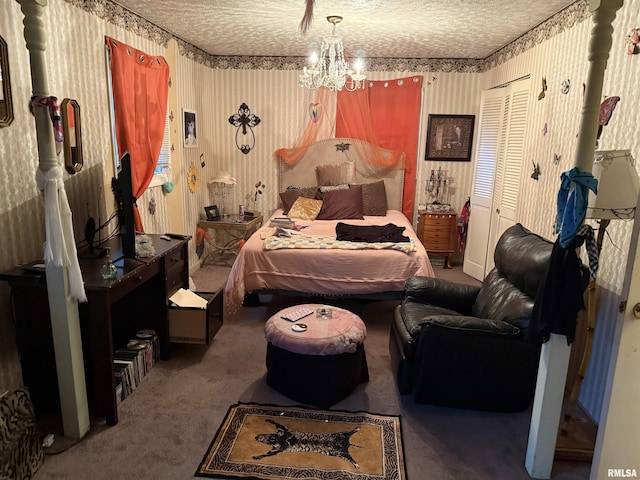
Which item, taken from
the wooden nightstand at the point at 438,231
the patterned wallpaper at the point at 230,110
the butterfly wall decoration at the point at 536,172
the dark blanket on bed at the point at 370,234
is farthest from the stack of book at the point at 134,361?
the wooden nightstand at the point at 438,231

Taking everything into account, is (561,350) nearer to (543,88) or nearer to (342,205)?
(543,88)

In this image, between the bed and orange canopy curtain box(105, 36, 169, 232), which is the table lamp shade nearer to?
the bed

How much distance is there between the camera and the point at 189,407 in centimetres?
270

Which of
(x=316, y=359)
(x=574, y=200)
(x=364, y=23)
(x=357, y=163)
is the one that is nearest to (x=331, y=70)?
(x=364, y=23)

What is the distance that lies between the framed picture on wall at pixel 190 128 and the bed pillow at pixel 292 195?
124 centimetres

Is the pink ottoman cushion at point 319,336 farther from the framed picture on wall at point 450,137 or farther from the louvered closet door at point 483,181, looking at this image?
the framed picture on wall at point 450,137

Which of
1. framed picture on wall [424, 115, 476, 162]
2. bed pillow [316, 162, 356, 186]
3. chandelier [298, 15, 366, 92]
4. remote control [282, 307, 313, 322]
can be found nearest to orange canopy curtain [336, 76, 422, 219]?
framed picture on wall [424, 115, 476, 162]

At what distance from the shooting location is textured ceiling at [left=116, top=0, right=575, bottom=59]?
3.43 m

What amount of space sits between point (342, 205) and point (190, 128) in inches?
79.1

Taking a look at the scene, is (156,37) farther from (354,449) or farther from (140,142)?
(354,449)

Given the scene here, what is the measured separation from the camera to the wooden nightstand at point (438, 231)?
5.57m

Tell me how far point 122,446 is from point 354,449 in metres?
1.22

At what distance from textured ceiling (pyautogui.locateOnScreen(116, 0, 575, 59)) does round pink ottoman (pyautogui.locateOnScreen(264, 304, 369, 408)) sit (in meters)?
2.42

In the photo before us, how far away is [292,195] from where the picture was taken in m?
5.66
